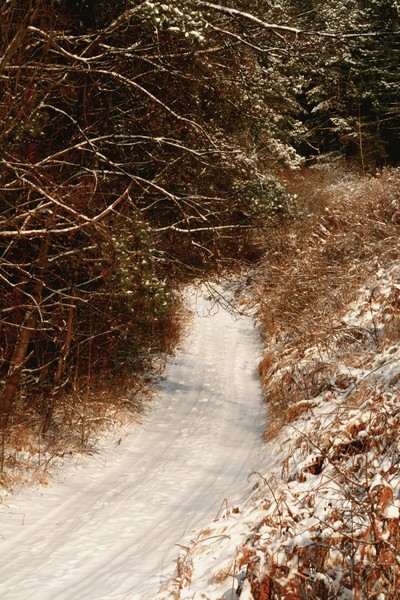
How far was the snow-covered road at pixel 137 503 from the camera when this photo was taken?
15.8 feet

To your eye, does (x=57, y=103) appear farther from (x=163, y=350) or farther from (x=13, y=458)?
(x=163, y=350)

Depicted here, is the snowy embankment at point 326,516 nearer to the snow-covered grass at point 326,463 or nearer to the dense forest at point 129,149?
the snow-covered grass at point 326,463

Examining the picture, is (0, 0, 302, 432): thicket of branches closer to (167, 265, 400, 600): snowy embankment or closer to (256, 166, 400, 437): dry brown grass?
(256, 166, 400, 437): dry brown grass

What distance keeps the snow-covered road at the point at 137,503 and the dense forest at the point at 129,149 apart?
50.7 inches

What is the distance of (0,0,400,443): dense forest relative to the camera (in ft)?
20.4

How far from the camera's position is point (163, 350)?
12797 mm

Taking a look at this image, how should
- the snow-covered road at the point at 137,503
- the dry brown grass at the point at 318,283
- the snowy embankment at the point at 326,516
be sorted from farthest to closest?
the dry brown grass at the point at 318,283 → the snow-covered road at the point at 137,503 → the snowy embankment at the point at 326,516

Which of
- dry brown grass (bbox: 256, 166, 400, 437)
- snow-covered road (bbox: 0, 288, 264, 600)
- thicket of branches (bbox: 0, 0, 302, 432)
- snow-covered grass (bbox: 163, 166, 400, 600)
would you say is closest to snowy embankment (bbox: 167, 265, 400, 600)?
snow-covered grass (bbox: 163, 166, 400, 600)

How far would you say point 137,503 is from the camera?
→ 6445mm

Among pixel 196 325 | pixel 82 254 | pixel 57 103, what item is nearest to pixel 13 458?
pixel 82 254

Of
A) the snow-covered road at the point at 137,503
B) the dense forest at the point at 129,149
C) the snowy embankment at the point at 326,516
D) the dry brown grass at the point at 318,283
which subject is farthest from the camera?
the dry brown grass at the point at 318,283

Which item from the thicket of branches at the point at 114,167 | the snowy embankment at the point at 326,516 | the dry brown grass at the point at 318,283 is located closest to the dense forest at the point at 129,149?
the thicket of branches at the point at 114,167

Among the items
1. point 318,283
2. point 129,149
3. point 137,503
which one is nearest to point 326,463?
point 137,503

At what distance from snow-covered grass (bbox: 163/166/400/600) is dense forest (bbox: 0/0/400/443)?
1976 mm
